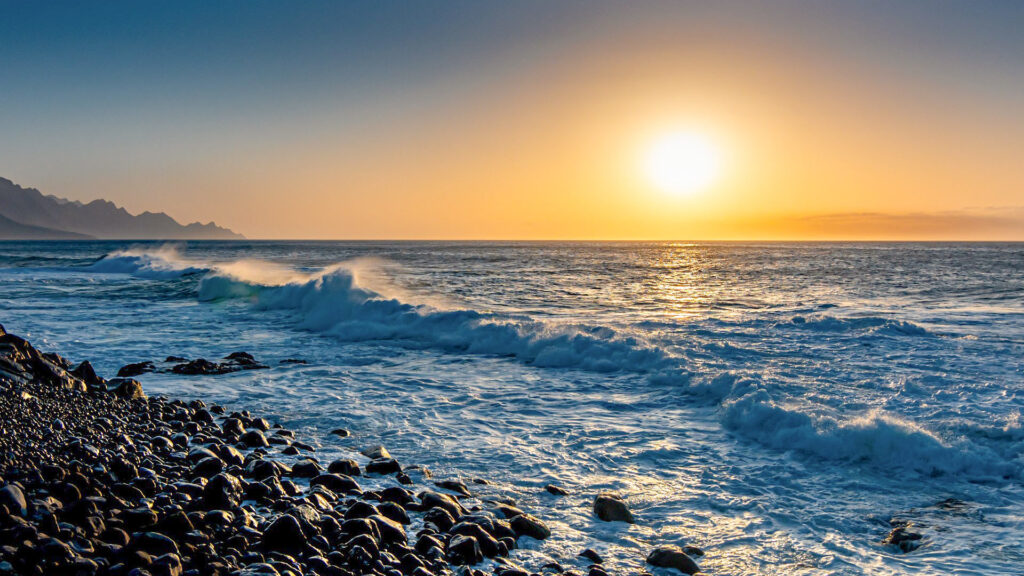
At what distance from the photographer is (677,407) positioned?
9453mm

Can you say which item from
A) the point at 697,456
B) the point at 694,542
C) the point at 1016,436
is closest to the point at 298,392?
the point at 697,456

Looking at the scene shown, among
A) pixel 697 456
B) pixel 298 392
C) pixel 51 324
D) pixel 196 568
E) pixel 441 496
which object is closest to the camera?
pixel 196 568

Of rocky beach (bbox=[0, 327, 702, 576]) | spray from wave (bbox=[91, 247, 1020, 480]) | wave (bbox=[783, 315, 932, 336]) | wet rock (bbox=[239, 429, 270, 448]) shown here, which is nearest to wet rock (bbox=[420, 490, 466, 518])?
rocky beach (bbox=[0, 327, 702, 576])

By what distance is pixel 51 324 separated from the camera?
17.7m

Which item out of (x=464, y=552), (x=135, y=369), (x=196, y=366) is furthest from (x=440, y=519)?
(x=135, y=369)

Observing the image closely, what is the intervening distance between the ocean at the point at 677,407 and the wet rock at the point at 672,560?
0.14 metres

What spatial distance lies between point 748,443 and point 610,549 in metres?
3.72

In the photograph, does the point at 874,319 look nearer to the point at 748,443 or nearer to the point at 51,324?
the point at 748,443

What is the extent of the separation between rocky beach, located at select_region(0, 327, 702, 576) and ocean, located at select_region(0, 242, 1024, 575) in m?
0.44

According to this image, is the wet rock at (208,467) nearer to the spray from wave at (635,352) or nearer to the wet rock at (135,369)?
the spray from wave at (635,352)

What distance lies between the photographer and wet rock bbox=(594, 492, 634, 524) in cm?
543

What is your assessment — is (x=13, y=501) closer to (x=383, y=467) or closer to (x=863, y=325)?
(x=383, y=467)

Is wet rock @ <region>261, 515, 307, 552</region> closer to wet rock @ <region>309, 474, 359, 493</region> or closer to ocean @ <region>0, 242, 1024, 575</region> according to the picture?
wet rock @ <region>309, 474, 359, 493</region>

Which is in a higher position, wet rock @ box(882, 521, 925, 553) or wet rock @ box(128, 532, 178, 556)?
wet rock @ box(128, 532, 178, 556)
